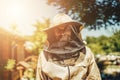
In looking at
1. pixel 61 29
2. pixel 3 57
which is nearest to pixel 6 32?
pixel 3 57

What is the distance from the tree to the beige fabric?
40.1ft

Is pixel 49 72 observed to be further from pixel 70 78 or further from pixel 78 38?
pixel 78 38

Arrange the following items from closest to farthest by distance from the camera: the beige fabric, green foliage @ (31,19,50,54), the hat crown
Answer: the beige fabric → the hat crown → green foliage @ (31,19,50,54)

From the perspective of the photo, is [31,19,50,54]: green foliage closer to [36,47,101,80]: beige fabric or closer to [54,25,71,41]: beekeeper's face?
[54,25,71,41]: beekeeper's face

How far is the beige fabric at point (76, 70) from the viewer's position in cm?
412

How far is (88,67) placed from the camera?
419cm

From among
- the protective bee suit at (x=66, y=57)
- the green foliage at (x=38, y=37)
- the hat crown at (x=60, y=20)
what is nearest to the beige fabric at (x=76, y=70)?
the protective bee suit at (x=66, y=57)

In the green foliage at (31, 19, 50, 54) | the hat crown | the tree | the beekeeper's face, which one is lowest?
the beekeeper's face

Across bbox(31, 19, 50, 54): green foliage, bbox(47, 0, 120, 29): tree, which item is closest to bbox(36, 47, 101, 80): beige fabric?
bbox(31, 19, 50, 54): green foliage

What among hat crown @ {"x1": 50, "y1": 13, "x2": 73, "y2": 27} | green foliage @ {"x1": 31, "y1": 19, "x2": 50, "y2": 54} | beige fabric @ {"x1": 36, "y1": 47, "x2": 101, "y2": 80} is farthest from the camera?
green foliage @ {"x1": 31, "y1": 19, "x2": 50, "y2": 54}

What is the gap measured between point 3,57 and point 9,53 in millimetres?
696

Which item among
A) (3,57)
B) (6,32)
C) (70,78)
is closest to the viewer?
(70,78)

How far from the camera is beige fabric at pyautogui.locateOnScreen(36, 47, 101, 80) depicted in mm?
4121

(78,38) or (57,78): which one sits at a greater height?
(78,38)
